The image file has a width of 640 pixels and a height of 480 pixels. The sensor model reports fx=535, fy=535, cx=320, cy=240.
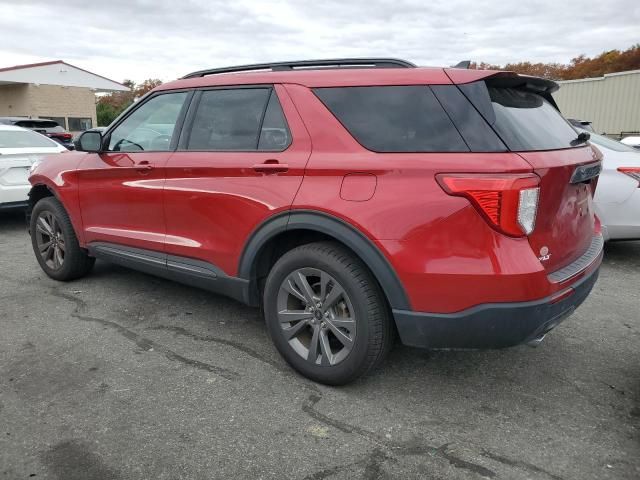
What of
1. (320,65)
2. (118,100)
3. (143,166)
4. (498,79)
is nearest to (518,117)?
(498,79)

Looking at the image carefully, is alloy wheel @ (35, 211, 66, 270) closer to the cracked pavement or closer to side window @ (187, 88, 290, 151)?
the cracked pavement

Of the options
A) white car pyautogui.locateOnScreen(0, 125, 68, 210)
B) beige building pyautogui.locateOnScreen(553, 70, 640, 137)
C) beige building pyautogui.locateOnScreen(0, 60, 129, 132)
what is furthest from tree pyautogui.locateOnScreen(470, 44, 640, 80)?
white car pyautogui.locateOnScreen(0, 125, 68, 210)

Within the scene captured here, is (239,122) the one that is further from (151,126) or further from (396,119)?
(396,119)

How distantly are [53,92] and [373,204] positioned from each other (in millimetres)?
38423

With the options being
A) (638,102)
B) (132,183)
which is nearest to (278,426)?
(132,183)

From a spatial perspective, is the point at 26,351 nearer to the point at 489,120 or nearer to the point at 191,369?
the point at 191,369

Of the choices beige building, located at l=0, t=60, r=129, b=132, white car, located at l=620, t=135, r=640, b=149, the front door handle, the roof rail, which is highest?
beige building, located at l=0, t=60, r=129, b=132

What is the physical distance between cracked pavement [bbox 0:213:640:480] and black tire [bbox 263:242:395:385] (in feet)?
0.48

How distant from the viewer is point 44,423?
270 centimetres

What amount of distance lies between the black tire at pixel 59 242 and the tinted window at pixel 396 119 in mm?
3006

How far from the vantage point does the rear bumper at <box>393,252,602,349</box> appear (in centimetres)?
248

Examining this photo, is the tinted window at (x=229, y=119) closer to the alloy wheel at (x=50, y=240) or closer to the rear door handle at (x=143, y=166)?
the rear door handle at (x=143, y=166)

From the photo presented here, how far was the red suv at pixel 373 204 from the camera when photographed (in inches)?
97.3

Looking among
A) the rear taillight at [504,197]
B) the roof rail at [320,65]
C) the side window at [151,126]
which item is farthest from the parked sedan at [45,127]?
the rear taillight at [504,197]
